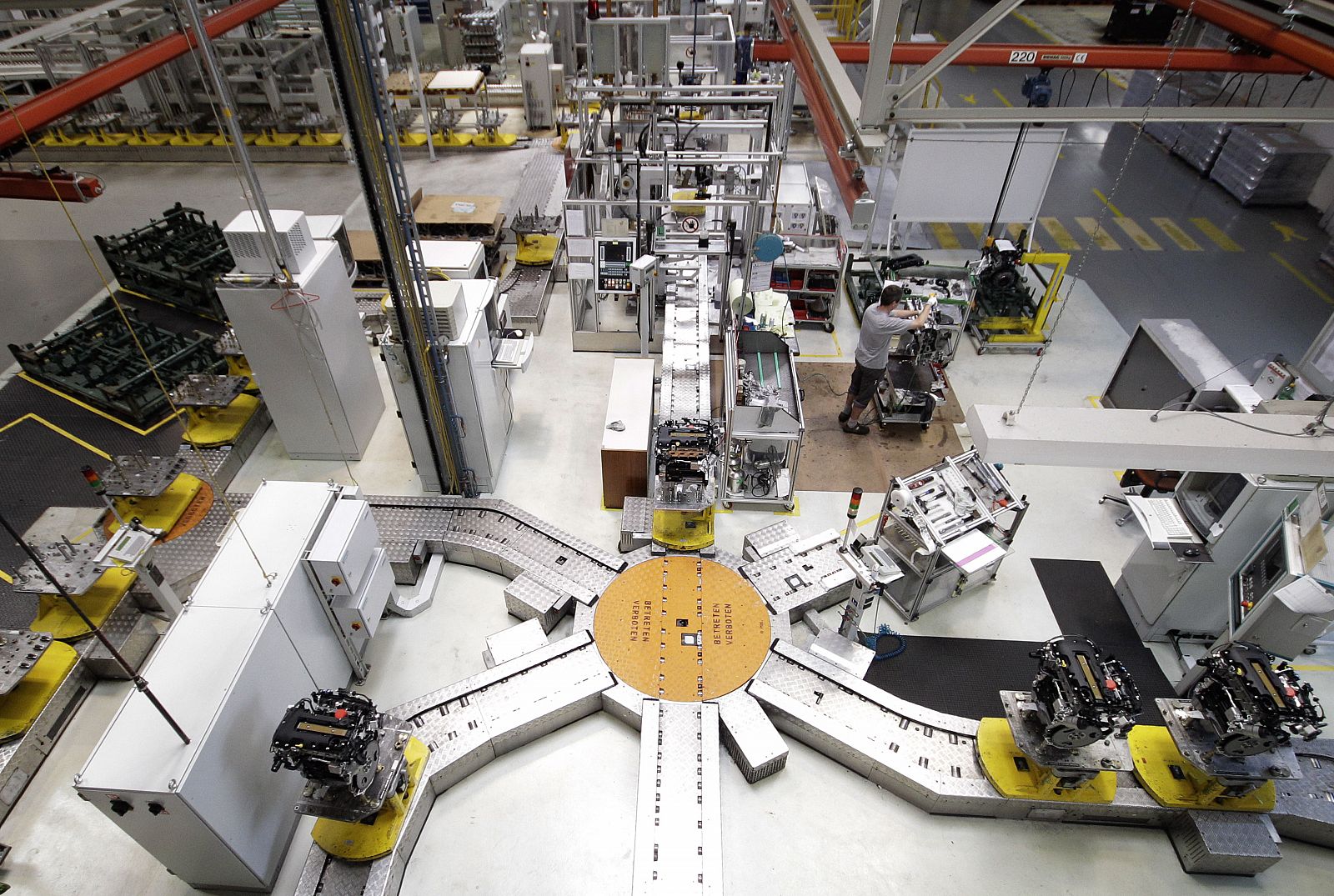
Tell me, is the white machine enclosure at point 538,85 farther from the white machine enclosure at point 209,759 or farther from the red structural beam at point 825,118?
the white machine enclosure at point 209,759

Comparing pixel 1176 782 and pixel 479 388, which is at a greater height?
pixel 479 388

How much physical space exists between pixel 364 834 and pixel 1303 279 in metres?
13.6

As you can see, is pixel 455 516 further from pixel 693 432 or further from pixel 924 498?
pixel 924 498

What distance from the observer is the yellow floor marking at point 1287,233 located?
11.3 metres

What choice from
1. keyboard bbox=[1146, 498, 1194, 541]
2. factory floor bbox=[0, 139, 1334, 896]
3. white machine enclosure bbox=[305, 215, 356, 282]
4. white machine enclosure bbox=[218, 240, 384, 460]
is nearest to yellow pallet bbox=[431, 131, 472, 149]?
white machine enclosure bbox=[305, 215, 356, 282]

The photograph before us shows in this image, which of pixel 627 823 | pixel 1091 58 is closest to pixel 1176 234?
pixel 1091 58

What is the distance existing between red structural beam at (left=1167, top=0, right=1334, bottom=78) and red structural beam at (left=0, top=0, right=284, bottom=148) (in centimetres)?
1036

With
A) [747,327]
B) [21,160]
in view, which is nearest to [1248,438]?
[747,327]

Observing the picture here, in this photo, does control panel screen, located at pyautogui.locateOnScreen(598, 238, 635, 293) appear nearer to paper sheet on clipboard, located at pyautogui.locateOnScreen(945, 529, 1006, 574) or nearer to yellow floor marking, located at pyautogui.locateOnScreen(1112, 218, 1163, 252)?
paper sheet on clipboard, located at pyautogui.locateOnScreen(945, 529, 1006, 574)

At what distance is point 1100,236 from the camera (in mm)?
11430

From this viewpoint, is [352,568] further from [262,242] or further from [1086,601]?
[1086,601]

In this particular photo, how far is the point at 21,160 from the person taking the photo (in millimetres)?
13680

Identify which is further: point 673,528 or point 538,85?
point 538,85

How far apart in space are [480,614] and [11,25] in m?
16.2
